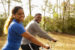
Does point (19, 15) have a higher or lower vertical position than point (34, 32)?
higher

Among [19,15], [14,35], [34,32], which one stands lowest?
[34,32]

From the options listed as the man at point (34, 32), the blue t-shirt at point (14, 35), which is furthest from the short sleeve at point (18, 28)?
the man at point (34, 32)

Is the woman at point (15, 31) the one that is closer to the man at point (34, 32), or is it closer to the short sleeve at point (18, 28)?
the short sleeve at point (18, 28)

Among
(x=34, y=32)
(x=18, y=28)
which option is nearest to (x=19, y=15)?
(x=18, y=28)

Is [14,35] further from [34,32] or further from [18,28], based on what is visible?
[34,32]

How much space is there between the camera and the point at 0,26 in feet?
56.2

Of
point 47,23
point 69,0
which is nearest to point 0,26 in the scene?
point 47,23

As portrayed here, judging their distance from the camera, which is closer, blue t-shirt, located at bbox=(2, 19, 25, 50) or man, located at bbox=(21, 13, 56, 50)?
blue t-shirt, located at bbox=(2, 19, 25, 50)

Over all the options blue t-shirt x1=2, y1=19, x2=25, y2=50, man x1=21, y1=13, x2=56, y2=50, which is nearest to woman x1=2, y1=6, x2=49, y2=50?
blue t-shirt x1=2, y1=19, x2=25, y2=50

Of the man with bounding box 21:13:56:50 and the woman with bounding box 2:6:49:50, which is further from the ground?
the woman with bounding box 2:6:49:50

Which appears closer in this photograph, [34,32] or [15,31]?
[15,31]

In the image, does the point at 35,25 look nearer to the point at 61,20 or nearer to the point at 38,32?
the point at 38,32

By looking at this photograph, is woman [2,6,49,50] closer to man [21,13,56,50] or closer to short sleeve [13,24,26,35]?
short sleeve [13,24,26,35]

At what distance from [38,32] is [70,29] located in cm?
1768
